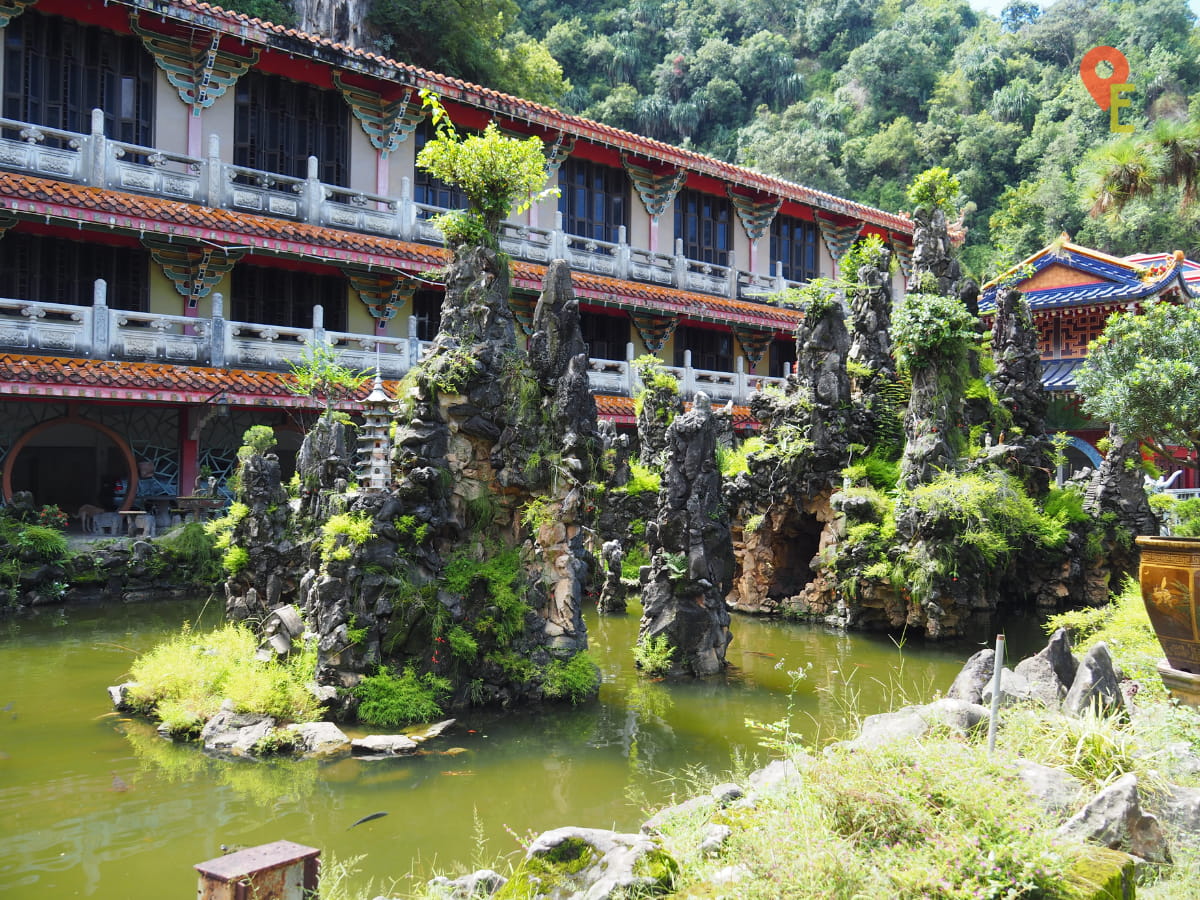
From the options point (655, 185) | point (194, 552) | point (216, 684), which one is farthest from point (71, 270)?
point (655, 185)

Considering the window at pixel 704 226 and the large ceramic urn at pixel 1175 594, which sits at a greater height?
the window at pixel 704 226

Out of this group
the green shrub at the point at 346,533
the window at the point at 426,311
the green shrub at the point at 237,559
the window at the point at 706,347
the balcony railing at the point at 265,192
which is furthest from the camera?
the window at the point at 706,347

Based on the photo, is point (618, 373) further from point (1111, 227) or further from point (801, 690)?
point (1111, 227)

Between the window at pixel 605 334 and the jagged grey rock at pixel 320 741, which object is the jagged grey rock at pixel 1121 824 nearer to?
the jagged grey rock at pixel 320 741

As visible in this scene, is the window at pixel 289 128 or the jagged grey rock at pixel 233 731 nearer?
the jagged grey rock at pixel 233 731

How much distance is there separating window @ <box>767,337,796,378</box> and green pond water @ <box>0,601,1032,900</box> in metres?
18.3

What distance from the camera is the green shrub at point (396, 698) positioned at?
994 centimetres

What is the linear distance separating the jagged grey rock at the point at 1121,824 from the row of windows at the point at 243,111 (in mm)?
19883

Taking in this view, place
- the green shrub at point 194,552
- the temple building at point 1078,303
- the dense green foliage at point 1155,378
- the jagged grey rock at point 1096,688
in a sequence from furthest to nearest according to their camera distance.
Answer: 1. the temple building at point 1078,303
2. the green shrub at point 194,552
3. the dense green foliage at point 1155,378
4. the jagged grey rock at point 1096,688

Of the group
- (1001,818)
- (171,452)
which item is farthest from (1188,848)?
(171,452)

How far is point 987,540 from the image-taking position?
15.1 metres

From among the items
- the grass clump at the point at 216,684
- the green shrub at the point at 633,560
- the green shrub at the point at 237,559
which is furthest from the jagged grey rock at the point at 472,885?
the green shrub at the point at 633,560

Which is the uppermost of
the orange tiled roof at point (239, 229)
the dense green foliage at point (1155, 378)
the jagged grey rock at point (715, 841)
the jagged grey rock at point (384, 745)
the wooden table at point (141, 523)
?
the orange tiled roof at point (239, 229)

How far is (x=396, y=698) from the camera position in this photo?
33.1 ft
